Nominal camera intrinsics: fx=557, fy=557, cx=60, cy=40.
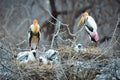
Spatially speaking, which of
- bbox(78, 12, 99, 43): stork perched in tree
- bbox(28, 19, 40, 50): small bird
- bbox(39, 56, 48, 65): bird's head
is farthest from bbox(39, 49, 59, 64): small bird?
bbox(78, 12, 99, 43): stork perched in tree

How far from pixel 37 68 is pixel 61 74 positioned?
0.32 metres

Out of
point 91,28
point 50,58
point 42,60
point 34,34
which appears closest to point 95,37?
point 91,28

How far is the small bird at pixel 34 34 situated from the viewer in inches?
280

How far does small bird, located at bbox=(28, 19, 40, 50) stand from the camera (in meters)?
7.11

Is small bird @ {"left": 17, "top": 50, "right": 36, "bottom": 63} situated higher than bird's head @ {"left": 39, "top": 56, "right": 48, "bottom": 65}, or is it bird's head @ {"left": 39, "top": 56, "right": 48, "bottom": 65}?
small bird @ {"left": 17, "top": 50, "right": 36, "bottom": 63}

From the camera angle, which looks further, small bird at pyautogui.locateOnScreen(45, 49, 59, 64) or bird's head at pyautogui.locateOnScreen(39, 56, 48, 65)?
small bird at pyautogui.locateOnScreen(45, 49, 59, 64)

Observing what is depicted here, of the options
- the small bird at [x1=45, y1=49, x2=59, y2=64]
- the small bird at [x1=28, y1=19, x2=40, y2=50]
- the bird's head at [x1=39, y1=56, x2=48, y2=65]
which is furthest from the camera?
the small bird at [x1=28, y1=19, x2=40, y2=50]

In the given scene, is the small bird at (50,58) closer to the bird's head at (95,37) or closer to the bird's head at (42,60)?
the bird's head at (42,60)

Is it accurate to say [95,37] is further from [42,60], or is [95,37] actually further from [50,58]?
[42,60]

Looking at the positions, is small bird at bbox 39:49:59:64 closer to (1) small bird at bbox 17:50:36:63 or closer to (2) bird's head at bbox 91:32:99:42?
(1) small bird at bbox 17:50:36:63

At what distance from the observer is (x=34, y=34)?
7.12m

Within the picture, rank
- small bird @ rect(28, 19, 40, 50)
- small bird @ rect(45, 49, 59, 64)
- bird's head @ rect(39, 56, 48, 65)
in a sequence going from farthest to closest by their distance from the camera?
small bird @ rect(28, 19, 40, 50), small bird @ rect(45, 49, 59, 64), bird's head @ rect(39, 56, 48, 65)

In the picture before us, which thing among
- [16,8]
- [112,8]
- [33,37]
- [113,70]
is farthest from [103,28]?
[113,70]

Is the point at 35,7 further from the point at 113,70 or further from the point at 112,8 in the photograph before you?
the point at 113,70
